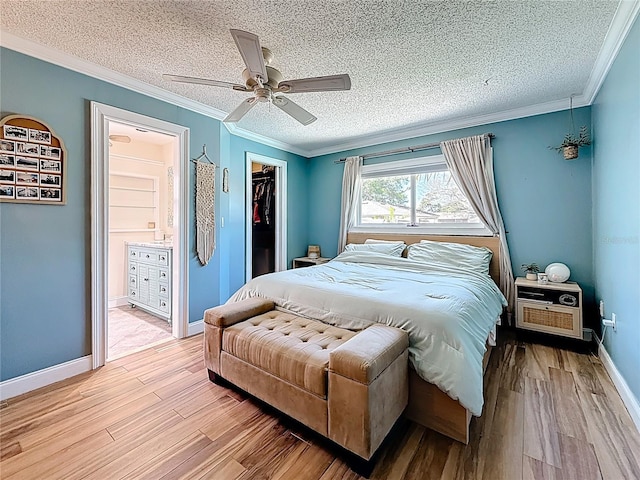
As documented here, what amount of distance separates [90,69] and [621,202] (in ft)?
13.9

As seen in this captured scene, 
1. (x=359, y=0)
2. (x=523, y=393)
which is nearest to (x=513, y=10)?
(x=359, y=0)

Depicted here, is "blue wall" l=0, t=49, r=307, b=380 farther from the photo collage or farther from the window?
the window

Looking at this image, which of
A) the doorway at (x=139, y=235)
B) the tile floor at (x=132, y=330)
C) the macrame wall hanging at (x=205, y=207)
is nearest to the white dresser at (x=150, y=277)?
the doorway at (x=139, y=235)

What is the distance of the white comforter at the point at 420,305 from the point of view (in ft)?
5.26

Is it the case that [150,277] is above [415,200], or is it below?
below

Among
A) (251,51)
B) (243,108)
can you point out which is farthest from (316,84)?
(243,108)

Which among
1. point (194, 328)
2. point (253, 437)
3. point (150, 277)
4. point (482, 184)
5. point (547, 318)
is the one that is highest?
point (482, 184)

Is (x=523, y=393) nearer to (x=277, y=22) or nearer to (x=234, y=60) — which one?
(x=277, y=22)

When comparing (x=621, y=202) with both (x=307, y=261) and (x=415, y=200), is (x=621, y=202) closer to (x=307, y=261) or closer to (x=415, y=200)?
(x=415, y=200)

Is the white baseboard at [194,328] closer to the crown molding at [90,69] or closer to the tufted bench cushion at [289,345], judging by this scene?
the tufted bench cushion at [289,345]

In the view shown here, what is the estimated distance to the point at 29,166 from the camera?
2107 millimetres

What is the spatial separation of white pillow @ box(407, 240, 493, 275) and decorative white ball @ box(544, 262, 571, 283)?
1.85 ft

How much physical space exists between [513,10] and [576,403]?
2.61 metres

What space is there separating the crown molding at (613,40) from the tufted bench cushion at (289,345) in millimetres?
2636
